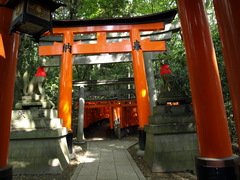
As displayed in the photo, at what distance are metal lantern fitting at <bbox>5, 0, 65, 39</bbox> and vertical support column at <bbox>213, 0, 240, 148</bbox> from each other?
2657 mm

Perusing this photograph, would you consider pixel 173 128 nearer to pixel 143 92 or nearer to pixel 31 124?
pixel 143 92

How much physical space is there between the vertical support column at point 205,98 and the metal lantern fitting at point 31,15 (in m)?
2.38

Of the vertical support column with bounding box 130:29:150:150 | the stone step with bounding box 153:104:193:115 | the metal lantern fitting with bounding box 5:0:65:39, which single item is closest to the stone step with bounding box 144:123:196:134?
the stone step with bounding box 153:104:193:115

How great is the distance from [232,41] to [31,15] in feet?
9.32

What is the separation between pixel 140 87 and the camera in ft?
21.9

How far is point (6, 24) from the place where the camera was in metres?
2.79

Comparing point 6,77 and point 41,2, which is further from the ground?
point 41,2

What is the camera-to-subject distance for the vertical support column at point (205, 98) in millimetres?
2479

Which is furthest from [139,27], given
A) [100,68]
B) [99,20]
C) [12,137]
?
[100,68]

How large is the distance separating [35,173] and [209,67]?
4.81 m

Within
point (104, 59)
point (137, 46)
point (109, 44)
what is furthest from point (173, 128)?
point (104, 59)

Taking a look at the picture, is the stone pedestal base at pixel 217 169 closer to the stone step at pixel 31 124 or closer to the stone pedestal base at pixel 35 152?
the stone pedestal base at pixel 35 152

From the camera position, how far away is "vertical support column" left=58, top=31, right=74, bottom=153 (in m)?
6.23

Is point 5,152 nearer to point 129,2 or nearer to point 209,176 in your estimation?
point 209,176
